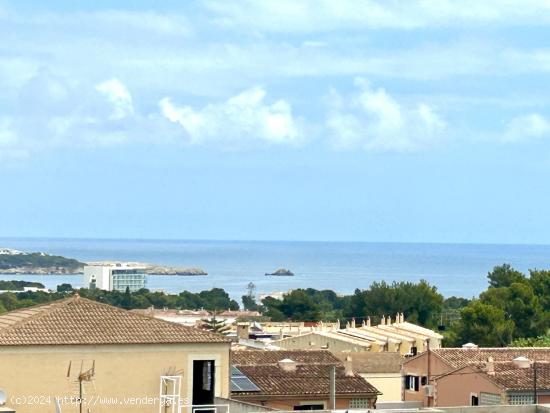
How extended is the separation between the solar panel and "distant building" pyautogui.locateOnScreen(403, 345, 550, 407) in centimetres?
618

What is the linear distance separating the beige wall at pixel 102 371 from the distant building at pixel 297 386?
4.23m

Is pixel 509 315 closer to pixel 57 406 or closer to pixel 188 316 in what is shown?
pixel 188 316

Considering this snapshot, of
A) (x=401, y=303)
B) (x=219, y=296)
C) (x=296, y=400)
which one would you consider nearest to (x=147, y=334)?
(x=296, y=400)

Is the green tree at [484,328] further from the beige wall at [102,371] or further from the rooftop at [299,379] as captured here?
the beige wall at [102,371]

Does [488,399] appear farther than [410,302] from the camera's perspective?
No

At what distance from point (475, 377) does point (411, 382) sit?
22.7 feet

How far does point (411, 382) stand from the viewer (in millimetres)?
40562

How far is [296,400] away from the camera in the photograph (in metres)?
30.1

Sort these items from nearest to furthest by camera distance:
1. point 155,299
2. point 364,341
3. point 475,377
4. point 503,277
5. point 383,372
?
point 475,377, point 383,372, point 364,341, point 503,277, point 155,299

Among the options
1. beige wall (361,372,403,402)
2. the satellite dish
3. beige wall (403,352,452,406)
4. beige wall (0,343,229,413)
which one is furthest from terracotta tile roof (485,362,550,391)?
the satellite dish

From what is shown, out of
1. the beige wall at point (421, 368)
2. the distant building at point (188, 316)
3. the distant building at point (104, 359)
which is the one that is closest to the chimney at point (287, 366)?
the beige wall at point (421, 368)

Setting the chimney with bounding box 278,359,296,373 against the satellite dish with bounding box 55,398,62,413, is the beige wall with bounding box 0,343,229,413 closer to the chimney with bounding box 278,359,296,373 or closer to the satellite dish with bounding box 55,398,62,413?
the satellite dish with bounding box 55,398,62,413

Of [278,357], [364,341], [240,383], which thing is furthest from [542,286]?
[240,383]

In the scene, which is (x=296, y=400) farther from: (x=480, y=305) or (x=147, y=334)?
(x=480, y=305)
